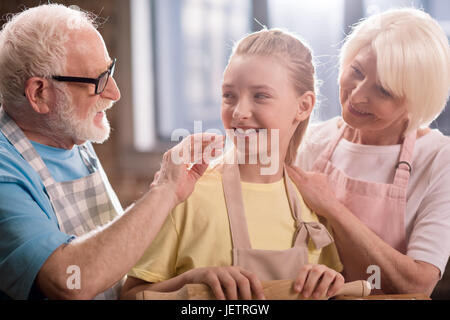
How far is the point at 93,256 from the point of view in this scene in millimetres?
766

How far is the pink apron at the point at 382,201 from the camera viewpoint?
0.91 m

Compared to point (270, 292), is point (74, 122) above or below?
above

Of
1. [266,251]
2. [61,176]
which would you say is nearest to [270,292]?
[266,251]

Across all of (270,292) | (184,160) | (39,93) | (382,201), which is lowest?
(270,292)

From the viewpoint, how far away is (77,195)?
3.06ft

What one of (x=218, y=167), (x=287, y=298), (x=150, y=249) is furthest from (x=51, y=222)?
(x=287, y=298)

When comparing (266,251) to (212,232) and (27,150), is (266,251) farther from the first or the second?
(27,150)

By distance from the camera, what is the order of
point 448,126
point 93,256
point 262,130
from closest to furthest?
point 93,256 → point 262,130 → point 448,126

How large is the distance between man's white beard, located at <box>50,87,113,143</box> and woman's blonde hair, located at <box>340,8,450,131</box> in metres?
0.54

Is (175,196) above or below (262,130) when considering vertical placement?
below

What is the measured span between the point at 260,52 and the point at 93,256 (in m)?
0.46

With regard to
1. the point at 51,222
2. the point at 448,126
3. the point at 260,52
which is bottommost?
the point at 51,222

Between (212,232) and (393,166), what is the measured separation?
0.40m

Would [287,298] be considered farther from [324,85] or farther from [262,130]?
[324,85]
